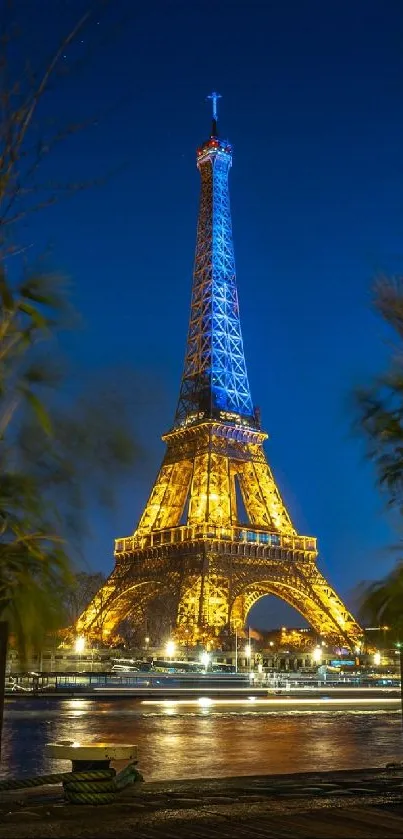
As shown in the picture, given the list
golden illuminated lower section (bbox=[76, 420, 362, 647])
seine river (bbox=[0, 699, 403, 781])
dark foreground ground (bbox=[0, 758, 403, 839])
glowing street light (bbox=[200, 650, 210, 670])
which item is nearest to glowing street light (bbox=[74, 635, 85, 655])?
golden illuminated lower section (bbox=[76, 420, 362, 647])

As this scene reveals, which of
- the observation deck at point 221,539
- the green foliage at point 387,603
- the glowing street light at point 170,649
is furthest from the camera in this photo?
the observation deck at point 221,539

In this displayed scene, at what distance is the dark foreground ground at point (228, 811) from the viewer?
767 cm

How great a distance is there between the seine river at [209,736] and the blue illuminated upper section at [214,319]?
47.4m

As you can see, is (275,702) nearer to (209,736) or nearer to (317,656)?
(209,736)

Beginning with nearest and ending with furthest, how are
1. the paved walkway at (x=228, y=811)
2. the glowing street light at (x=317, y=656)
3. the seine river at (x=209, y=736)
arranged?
the paved walkway at (x=228, y=811), the seine river at (x=209, y=736), the glowing street light at (x=317, y=656)

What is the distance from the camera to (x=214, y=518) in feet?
218

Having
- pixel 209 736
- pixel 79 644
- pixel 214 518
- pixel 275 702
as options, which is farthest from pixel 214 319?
pixel 209 736

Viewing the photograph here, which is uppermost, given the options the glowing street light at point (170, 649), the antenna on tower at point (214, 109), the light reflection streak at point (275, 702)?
the antenna on tower at point (214, 109)

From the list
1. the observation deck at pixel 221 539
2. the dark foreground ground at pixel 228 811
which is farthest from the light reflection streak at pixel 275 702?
the observation deck at pixel 221 539

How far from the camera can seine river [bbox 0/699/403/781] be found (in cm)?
1375

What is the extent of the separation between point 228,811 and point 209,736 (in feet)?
31.8

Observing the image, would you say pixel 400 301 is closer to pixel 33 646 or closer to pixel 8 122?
pixel 8 122

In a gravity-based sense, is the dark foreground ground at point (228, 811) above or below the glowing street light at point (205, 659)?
below

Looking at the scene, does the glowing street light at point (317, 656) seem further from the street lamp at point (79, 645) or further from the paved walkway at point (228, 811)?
the paved walkway at point (228, 811)
